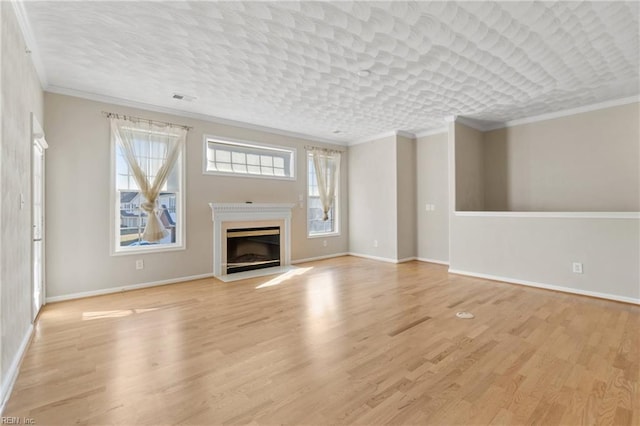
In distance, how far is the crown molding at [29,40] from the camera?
2.23m

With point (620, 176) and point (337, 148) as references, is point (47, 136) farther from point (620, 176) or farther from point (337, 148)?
point (620, 176)

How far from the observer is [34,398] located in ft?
5.97

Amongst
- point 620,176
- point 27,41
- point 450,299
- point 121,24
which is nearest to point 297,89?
point 121,24

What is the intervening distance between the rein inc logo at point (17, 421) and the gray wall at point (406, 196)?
5.48 meters

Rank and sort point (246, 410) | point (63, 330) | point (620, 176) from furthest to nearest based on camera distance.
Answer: point (620, 176) < point (63, 330) < point (246, 410)

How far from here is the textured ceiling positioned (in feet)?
7.75

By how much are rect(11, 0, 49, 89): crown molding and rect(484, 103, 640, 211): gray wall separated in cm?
644

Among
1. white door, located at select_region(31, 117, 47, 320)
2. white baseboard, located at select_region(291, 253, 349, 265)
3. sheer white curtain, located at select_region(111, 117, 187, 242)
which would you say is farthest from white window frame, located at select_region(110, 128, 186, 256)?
white baseboard, located at select_region(291, 253, 349, 265)

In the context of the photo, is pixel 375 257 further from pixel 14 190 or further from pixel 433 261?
pixel 14 190

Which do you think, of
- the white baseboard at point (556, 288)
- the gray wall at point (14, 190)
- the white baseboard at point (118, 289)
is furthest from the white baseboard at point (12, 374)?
the white baseboard at point (556, 288)

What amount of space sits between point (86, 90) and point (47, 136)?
75 centimetres

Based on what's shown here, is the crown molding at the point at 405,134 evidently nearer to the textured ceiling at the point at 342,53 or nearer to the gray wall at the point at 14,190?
the textured ceiling at the point at 342,53

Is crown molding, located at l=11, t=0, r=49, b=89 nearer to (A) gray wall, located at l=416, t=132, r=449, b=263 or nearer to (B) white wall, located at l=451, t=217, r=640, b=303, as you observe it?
(B) white wall, located at l=451, t=217, r=640, b=303

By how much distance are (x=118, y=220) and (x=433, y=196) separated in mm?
5529
